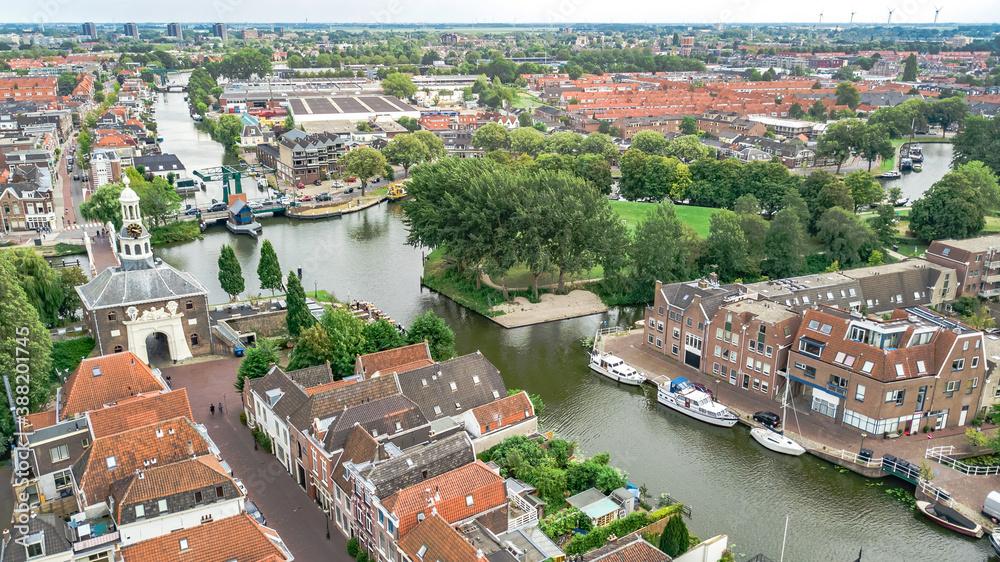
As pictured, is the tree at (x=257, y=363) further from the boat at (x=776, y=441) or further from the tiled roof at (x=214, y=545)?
the boat at (x=776, y=441)

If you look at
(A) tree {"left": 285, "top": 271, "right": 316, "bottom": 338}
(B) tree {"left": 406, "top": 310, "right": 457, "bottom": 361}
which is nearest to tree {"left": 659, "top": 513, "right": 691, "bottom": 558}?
(B) tree {"left": 406, "top": 310, "right": 457, "bottom": 361}

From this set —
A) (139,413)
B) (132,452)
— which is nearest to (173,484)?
(132,452)

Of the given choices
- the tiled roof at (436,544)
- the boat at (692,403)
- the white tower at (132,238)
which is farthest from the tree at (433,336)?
the tiled roof at (436,544)

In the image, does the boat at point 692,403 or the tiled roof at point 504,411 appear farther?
the boat at point 692,403

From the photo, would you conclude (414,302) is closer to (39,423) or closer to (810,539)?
(39,423)

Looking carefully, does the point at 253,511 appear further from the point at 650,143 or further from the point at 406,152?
the point at 650,143

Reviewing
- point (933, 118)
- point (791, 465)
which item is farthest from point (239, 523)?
point (933, 118)
